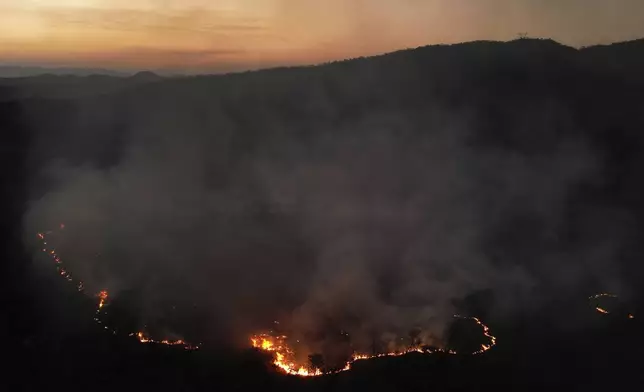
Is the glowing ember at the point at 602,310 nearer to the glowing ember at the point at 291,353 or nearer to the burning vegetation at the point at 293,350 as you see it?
the burning vegetation at the point at 293,350

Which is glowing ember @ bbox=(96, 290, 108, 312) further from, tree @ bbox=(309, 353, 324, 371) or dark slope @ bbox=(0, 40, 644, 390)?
tree @ bbox=(309, 353, 324, 371)

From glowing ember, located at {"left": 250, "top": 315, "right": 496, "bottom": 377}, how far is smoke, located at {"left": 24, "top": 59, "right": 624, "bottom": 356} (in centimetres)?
81

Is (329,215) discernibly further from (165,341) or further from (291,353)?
(165,341)

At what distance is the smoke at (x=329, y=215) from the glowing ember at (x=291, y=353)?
81cm

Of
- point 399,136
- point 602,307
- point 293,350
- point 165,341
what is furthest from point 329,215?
point 602,307

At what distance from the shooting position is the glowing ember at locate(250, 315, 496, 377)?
1839 cm

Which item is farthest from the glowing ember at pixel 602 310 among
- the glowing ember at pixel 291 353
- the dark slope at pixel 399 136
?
the glowing ember at pixel 291 353

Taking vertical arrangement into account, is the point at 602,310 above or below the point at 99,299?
above

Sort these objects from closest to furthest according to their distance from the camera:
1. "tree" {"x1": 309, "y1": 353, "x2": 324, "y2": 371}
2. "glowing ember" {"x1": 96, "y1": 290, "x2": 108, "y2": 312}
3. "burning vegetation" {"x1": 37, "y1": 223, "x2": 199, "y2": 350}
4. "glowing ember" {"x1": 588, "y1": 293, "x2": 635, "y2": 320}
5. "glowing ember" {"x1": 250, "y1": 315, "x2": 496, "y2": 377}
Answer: "glowing ember" {"x1": 250, "y1": 315, "x2": 496, "y2": 377}
"tree" {"x1": 309, "y1": 353, "x2": 324, "y2": 371}
"burning vegetation" {"x1": 37, "y1": 223, "x2": 199, "y2": 350}
"glowing ember" {"x1": 588, "y1": 293, "x2": 635, "y2": 320}
"glowing ember" {"x1": 96, "y1": 290, "x2": 108, "y2": 312}

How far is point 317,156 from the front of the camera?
3806cm

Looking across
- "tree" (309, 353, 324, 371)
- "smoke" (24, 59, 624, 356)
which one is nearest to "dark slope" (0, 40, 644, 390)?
"smoke" (24, 59, 624, 356)

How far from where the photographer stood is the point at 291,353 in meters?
19.3

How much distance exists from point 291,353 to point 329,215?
12669 mm

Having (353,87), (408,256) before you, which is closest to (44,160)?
(353,87)
